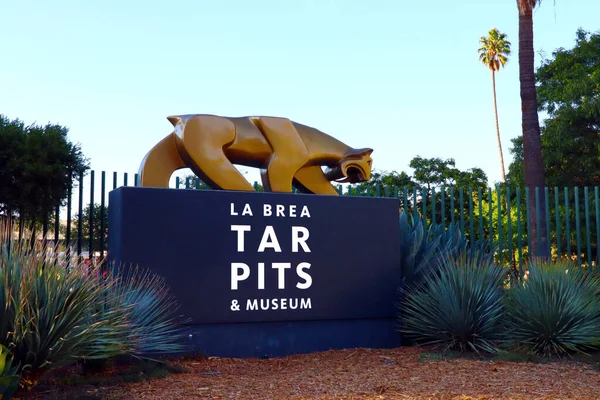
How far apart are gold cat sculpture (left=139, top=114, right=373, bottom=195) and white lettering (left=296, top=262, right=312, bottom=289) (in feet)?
3.74

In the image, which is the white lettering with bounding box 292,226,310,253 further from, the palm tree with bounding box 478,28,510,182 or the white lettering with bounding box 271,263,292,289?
the palm tree with bounding box 478,28,510,182

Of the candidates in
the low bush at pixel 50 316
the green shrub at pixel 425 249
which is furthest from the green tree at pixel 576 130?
the low bush at pixel 50 316

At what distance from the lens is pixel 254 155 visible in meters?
9.88

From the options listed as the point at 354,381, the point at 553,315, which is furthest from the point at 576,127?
the point at 354,381

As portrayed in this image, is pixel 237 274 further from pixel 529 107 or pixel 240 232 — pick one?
pixel 529 107

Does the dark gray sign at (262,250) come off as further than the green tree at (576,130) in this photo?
No

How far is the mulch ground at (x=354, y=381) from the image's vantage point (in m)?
6.25

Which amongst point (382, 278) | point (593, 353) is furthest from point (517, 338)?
point (382, 278)

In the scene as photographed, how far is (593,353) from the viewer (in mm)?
9172

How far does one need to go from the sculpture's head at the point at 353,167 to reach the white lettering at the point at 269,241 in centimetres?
162

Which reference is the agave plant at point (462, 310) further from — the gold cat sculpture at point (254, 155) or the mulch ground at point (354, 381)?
the gold cat sculpture at point (254, 155)

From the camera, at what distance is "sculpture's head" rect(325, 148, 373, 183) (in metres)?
10.4

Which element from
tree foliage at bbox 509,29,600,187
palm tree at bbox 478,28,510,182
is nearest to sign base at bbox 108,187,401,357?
tree foliage at bbox 509,29,600,187

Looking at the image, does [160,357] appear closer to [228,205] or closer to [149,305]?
Answer: [149,305]
